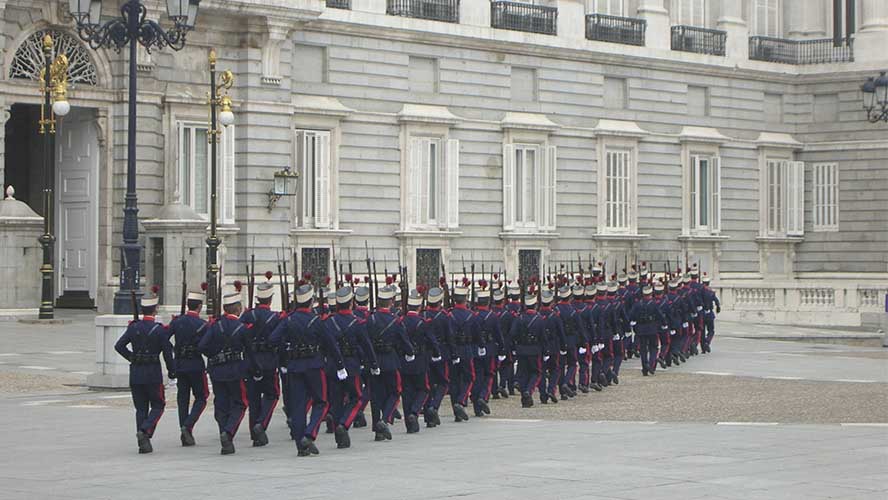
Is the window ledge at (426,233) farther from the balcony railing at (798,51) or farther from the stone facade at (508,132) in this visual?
the balcony railing at (798,51)

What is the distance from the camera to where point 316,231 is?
39.2 m

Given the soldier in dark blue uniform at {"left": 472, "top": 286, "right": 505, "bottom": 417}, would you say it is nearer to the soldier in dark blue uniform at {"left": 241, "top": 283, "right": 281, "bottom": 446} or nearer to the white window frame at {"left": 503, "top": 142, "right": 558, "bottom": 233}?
the soldier in dark blue uniform at {"left": 241, "top": 283, "right": 281, "bottom": 446}

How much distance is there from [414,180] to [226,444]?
25723 millimetres

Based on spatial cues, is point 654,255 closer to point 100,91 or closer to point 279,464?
point 100,91

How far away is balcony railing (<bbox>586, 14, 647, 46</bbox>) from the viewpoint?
46.9 m

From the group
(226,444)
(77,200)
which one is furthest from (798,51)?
(226,444)

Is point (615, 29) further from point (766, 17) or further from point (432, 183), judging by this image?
point (432, 183)

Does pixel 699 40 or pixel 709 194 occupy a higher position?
pixel 699 40

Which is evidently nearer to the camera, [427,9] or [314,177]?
[314,177]

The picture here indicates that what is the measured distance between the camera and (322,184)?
39.8 metres

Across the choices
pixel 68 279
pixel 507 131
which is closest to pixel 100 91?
pixel 68 279

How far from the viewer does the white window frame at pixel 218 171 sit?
3694cm

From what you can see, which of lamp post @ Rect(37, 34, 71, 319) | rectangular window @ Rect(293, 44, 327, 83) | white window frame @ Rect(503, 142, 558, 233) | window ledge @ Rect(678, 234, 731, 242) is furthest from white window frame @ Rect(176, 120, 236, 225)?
window ledge @ Rect(678, 234, 731, 242)

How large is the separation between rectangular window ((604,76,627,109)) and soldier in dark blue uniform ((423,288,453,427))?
28141 mm
